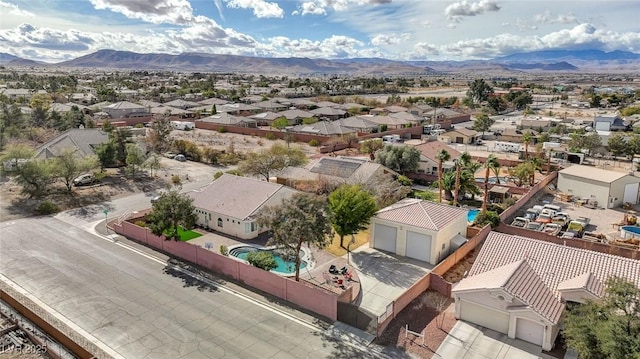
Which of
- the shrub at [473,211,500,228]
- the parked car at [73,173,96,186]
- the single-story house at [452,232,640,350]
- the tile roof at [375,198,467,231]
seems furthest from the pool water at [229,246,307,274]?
the parked car at [73,173,96,186]

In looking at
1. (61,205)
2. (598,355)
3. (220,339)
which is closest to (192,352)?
(220,339)

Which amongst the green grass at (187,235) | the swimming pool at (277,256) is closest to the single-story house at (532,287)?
the swimming pool at (277,256)

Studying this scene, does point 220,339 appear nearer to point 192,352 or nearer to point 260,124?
point 192,352

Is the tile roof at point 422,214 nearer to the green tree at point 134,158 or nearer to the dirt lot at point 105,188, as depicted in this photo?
the dirt lot at point 105,188

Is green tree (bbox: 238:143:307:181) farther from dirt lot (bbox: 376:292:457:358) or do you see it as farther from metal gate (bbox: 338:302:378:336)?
metal gate (bbox: 338:302:378:336)

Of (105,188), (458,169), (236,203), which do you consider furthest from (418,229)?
(105,188)

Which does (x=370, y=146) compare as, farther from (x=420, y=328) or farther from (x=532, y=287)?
(x=420, y=328)
